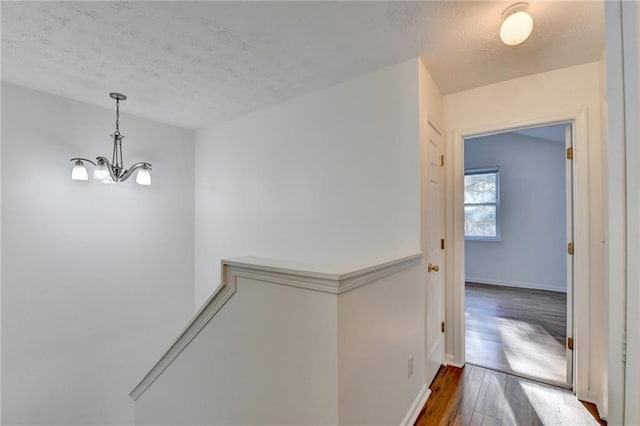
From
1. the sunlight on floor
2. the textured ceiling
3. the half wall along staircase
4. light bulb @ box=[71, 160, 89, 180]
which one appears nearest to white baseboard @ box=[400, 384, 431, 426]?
the half wall along staircase

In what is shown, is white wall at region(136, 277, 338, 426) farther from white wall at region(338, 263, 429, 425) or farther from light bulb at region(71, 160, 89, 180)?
light bulb at region(71, 160, 89, 180)

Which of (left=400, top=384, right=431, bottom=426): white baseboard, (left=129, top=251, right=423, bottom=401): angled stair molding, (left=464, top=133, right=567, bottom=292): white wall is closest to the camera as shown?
(left=129, top=251, right=423, bottom=401): angled stair molding

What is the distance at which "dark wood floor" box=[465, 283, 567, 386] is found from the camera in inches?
96.6

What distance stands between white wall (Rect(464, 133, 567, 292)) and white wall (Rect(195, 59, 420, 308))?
3950 mm

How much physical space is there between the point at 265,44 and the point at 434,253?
1.98m

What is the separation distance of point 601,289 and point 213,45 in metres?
3.13

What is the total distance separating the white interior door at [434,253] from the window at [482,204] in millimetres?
3042

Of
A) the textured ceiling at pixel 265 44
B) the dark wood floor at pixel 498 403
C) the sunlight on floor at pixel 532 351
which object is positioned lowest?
the dark wood floor at pixel 498 403

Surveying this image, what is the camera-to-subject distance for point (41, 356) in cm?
256

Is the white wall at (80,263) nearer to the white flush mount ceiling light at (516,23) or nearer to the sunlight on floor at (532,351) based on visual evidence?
the white flush mount ceiling light at (516,23)

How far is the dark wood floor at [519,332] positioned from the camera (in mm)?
2454

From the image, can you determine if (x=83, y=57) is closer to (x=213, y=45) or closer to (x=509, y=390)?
(x=213, y=45)

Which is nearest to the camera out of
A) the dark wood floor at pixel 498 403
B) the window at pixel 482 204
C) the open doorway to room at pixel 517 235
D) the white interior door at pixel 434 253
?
the dark wood floor at pixel 498 403

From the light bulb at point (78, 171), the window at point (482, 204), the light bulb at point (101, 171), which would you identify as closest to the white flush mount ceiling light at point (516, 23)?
the light bulb at point (101, 171)
